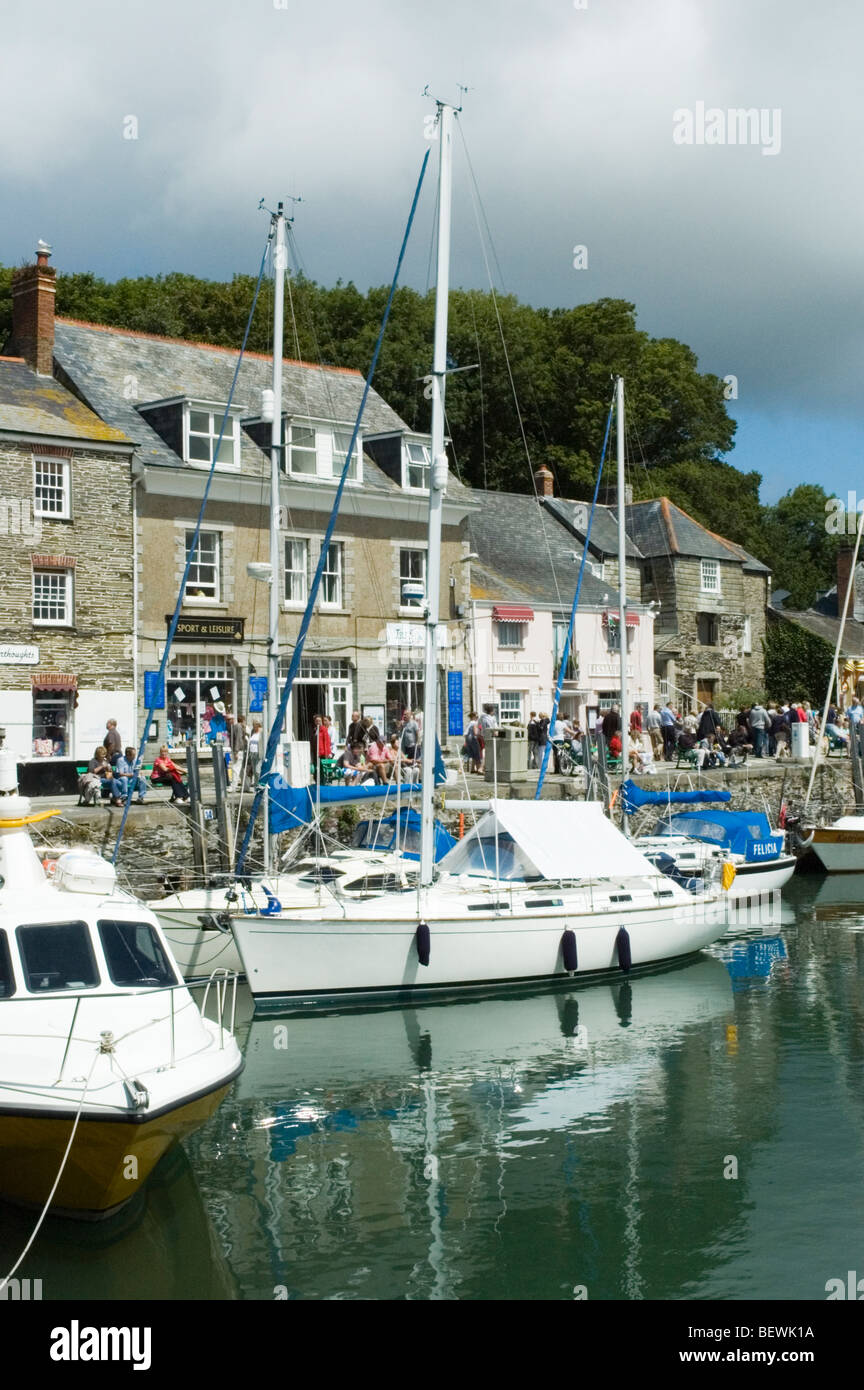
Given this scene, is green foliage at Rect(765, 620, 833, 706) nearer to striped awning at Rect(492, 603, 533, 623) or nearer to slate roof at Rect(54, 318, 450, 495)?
striped awning at Rect(492, 603, 533, 623)

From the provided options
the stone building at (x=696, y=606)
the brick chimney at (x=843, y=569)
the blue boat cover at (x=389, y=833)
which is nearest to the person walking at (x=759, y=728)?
the stone building at (x=696, y=606)

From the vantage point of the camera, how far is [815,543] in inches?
3413

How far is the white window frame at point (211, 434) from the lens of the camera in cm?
3422

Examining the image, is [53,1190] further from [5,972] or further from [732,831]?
[732,831]

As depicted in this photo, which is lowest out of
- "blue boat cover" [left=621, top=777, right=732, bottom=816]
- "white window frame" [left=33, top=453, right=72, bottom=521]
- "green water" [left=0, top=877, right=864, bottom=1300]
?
"green water" [left=0, top=877, right=864, bottom=1300]

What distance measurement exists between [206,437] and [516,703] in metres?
13.8

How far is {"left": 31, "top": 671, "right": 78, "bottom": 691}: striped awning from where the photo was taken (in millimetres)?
31078

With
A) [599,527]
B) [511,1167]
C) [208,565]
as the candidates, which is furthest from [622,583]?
[599,527]

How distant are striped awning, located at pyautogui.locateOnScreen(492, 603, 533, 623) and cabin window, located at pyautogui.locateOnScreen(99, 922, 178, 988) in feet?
96.0

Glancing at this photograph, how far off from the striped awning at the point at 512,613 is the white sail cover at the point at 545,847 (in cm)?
1919

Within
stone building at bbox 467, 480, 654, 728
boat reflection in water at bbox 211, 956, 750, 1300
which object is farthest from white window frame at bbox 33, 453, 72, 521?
boat reflection in water at bbox 211, 956, 750, 1300

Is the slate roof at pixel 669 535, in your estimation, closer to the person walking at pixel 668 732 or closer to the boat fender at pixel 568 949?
the person walking at pixel 668 732
